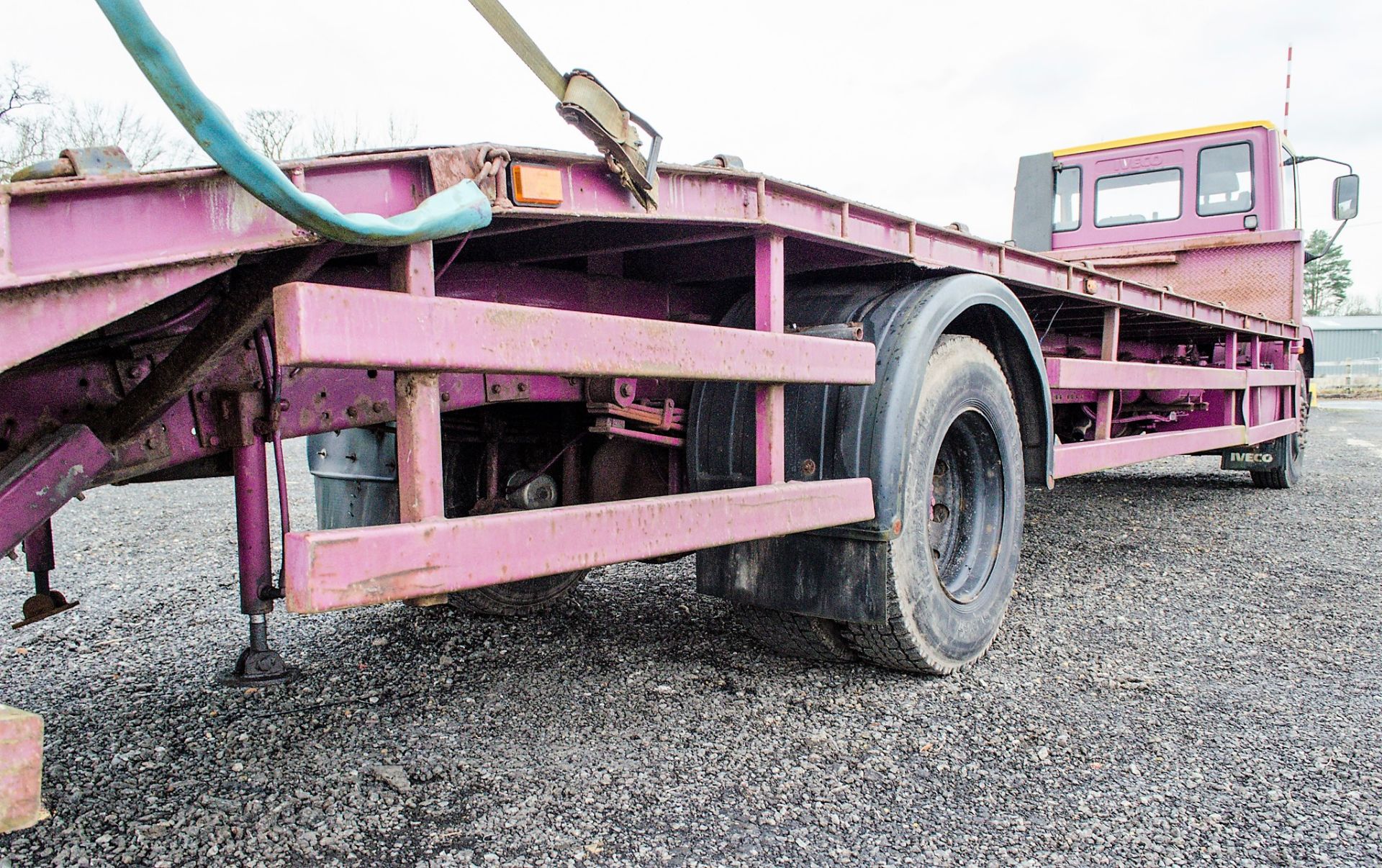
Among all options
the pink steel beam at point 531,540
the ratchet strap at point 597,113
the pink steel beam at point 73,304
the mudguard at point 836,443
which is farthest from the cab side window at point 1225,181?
the pink steel beam at point 73,304

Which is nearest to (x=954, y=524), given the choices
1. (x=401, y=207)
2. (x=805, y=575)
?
(x=805, y=575)

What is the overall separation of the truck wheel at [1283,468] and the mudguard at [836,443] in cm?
577

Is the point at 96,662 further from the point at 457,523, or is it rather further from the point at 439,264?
the point at 457,523

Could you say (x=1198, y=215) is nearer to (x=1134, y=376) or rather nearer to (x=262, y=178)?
(x=1134, y=376)

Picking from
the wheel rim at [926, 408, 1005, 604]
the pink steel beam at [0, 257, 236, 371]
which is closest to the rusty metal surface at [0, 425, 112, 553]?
the pink steel beam at [0, 257, 236, 371]

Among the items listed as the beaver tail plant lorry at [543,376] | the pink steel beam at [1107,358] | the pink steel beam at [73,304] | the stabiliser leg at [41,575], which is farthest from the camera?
the pink steel beam at [1107,358]

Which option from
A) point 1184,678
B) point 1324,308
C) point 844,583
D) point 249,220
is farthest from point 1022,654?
point 1324,308

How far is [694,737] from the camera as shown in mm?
2357

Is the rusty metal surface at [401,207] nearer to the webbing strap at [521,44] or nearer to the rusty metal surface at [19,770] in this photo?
the webbing strap at [521,44]

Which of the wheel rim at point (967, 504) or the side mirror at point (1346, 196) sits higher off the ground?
the side mirror at point (1346, 196)

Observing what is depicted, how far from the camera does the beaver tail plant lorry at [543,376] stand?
1.39 metres

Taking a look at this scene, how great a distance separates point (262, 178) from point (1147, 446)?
422 cm

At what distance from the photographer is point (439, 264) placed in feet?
7.14

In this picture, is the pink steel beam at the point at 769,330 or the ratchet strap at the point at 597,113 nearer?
the ratchet strap at the point at 597,113
